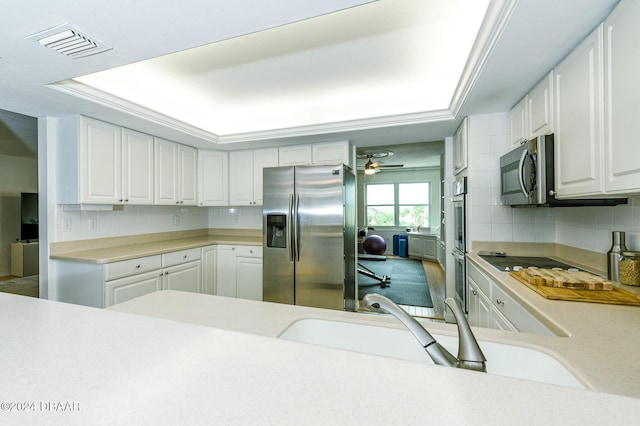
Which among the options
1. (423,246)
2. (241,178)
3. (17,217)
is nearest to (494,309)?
(241,178)

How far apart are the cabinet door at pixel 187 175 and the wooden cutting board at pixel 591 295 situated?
366 cm

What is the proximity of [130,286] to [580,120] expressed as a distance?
3.52 meters

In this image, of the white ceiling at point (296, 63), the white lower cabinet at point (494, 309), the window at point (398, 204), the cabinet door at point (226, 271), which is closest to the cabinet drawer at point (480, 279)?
the white lower cabinet at point (494, 309)

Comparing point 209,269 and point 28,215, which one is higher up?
point 28,215

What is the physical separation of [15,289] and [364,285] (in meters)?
5.42

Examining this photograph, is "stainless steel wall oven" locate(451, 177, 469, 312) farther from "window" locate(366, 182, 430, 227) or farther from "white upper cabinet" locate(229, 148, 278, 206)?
"window" locate(366, 182, 430, 227)

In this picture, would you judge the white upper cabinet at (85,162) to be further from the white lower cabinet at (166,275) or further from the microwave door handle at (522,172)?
the microwave door handle at (522,172)

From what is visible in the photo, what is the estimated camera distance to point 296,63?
226cm

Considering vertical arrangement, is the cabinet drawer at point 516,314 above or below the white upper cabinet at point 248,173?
below

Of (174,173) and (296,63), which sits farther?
(174,173)

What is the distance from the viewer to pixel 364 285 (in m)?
4.50

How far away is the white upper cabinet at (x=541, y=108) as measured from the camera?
67.7 inches

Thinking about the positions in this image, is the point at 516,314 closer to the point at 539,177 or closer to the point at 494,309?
the point at 494,309

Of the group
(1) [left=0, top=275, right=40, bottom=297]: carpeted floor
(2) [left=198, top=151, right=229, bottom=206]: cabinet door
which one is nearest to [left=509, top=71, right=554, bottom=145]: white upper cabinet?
(2) [left=198, top=151, right=229, bottom=206]: cabinet door
